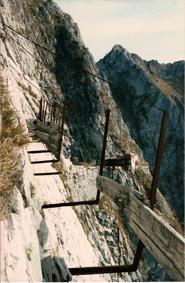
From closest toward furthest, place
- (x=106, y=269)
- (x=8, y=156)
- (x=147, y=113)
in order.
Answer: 1. (x=8, y=156)
2. (x=106, y=269)
3. (x=147, y=113)

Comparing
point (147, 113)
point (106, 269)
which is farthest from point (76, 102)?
point (106, 269)

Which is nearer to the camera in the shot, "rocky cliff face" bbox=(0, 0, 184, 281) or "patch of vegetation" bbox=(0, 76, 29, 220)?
"patch of vegetation" bbox=(0, 76, 29, 220)

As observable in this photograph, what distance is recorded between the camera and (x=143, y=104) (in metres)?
169

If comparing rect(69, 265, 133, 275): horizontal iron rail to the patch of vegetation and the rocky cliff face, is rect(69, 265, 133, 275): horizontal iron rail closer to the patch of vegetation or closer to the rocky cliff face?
the patch of vegetation

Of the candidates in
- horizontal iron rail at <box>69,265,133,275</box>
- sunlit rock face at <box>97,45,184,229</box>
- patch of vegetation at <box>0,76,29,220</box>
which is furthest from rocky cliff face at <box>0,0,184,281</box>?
horizontal iron rail at <box>69,265,133,275</box>

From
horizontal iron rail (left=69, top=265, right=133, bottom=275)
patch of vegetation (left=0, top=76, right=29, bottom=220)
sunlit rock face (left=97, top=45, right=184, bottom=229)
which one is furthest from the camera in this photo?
sunlit rock face (left=97, top=45, right=184, bottom=229)

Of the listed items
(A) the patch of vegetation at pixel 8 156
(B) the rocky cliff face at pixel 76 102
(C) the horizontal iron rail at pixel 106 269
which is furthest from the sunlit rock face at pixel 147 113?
(C) the horizontal iron rail at pixel 106 269

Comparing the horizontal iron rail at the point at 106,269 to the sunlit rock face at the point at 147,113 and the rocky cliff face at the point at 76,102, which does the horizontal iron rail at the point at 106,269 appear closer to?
the rocky cliff face at the point at 76,102

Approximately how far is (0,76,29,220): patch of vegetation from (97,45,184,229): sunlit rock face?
149 meters

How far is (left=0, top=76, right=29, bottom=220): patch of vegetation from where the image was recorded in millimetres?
6898

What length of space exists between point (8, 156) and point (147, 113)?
161 metres

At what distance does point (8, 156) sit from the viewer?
7.50 m

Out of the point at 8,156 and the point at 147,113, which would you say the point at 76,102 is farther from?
the point at 8,156

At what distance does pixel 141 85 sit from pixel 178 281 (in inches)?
6687
